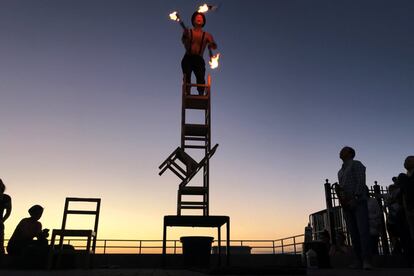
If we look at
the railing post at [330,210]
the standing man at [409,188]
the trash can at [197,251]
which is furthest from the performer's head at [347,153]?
the railing post at [330,210]

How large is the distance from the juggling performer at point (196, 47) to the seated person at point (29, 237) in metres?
4.54

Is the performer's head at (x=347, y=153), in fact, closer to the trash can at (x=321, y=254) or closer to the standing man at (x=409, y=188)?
the standing man at (x=409, y=188)

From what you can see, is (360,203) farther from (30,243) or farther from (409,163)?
(30,243)

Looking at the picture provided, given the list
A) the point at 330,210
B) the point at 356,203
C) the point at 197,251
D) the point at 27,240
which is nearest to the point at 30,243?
the point at 27,240

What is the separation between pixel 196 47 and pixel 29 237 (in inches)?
224

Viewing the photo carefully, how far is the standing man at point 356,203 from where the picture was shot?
4.37 meters

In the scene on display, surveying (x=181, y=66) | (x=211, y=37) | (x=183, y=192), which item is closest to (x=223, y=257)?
(x=183, y=192)

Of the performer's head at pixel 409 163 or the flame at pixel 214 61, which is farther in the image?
the flame at pixel 214 61

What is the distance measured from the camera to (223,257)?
7.70 meters

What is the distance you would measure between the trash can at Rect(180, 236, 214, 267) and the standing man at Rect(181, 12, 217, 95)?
3843mm

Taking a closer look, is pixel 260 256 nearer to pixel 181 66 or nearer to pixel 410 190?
pixel 410 190

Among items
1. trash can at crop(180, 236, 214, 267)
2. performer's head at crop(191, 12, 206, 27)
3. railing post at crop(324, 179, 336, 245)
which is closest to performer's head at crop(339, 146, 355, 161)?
trash can at crop(180, 236, 214, 267)

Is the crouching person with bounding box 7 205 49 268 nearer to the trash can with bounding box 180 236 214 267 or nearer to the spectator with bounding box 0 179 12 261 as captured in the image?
the spectator with bounding box 0 179 12 261

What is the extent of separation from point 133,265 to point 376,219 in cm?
484
